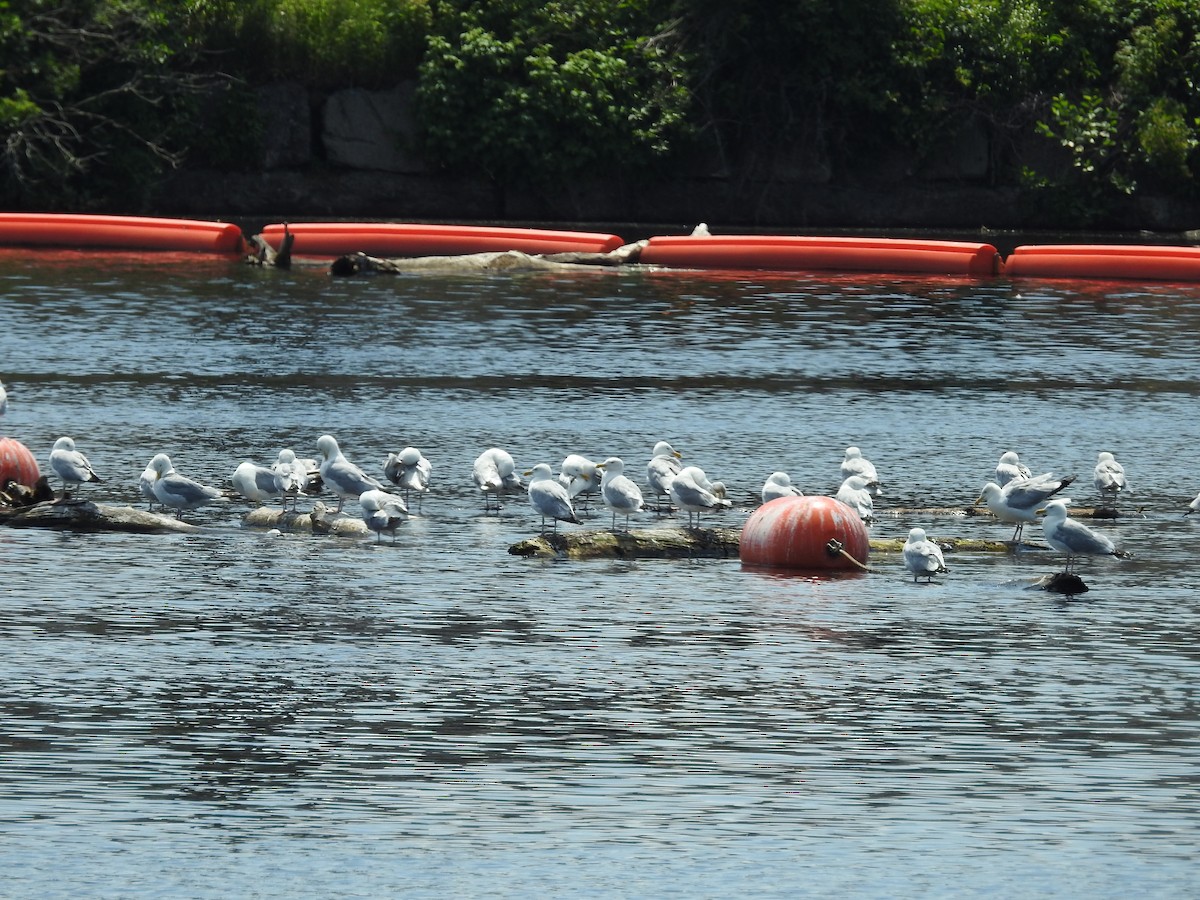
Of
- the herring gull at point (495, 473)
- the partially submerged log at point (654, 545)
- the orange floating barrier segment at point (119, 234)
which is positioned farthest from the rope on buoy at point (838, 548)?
the orange floating barrier segment at point (119, 234)

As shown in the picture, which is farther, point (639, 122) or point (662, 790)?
point (639, 122)

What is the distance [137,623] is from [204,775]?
332 cm

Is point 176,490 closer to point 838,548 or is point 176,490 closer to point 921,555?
point 838,548

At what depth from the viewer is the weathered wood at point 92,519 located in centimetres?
1714

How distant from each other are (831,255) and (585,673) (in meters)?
27.3

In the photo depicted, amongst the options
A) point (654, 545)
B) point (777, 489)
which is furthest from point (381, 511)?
point (777, 489)

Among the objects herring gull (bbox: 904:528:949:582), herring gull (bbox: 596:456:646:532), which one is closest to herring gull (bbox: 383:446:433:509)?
herring gull (bbox: 596:456:646:532)

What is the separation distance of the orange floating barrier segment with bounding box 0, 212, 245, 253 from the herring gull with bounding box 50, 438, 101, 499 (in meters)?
23.3

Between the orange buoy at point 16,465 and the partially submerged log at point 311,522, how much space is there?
81.1 inches

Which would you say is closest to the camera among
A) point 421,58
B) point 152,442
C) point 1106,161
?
point 152,442

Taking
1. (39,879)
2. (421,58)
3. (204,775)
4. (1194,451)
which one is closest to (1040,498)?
(1194,451)

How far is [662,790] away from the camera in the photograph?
35.6 feet

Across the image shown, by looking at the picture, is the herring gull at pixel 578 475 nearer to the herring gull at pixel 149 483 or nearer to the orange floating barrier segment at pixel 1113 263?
the herring gull at pixel 149 483

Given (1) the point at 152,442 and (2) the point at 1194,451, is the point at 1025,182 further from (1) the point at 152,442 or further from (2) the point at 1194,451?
(1) the point at 152,442
